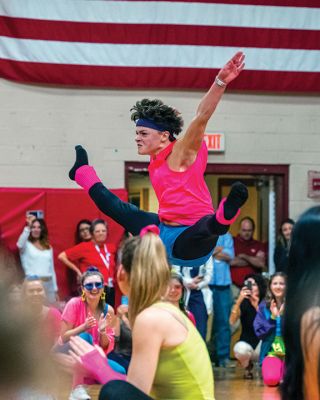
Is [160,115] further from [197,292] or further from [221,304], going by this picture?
[221,304]

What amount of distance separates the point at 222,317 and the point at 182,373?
7166 millimetres

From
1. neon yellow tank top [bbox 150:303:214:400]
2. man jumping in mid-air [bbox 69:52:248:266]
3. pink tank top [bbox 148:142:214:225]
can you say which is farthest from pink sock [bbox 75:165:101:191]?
neon yellow tank top [bbox 150:303:214:400]

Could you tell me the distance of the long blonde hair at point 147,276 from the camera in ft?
10.3

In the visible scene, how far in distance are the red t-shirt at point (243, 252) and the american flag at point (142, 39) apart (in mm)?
1874

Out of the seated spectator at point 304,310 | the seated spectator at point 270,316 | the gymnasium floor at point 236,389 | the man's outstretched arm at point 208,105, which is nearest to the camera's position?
the seated spectator at point 304,310

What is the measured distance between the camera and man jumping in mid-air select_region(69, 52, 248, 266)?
18.0 feet

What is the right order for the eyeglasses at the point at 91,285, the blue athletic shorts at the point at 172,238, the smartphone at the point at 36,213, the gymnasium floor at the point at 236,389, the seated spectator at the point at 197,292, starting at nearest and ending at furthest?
the blue athletic shorts at the point at 172,238
the eyeglasses at the point at 91,285
the gymnasium floor at the point at 236,389
the seated spectator at the point at 197,292
the smartphone at the point at 36,213

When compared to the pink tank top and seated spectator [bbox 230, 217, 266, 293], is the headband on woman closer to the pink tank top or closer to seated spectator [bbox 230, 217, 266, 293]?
the pink tank top

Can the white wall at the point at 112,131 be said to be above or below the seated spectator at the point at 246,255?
above

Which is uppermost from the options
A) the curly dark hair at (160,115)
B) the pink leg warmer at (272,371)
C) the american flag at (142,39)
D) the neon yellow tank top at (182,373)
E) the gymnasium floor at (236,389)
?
the american flag at (142,39)

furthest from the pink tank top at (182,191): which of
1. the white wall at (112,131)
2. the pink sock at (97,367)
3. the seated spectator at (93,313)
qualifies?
the white wall at (112,131)

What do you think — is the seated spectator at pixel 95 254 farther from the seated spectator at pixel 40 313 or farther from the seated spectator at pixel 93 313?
the seated spectator at pixel 40 313

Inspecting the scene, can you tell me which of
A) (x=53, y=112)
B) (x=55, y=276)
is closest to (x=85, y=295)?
(x=55, y=276)

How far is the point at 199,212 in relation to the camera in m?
5.67
